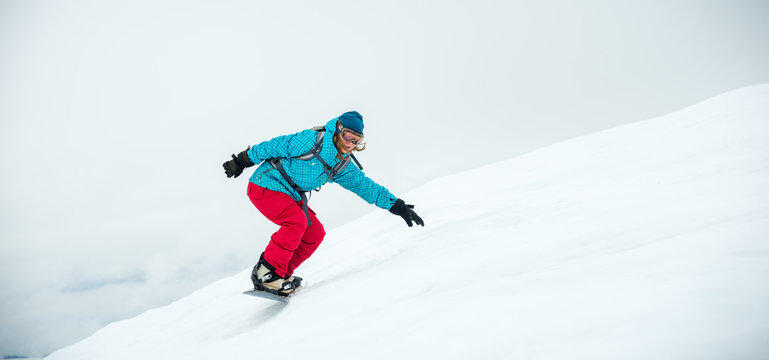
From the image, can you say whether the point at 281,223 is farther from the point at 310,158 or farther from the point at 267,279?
the point at 310,158

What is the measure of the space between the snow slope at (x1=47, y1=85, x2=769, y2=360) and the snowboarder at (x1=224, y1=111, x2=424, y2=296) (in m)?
0.37

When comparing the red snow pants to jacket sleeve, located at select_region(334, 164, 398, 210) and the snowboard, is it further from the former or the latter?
jacket sleeve, located at select_region(334, 164, 398, 210)

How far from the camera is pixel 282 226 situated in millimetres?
3975

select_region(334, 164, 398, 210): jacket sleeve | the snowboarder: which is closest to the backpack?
the snowboarder

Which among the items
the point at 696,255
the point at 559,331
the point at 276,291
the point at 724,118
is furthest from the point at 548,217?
the point at 724,118

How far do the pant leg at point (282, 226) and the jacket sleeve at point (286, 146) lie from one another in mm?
355

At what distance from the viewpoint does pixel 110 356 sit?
197 inches

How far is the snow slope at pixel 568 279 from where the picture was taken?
157 cm

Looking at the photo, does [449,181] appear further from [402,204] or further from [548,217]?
[548,217]

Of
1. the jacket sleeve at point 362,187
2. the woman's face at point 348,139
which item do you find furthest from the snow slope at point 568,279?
the woman's face at point 348,139

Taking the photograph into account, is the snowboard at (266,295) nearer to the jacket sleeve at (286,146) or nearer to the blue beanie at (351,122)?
the jacket sleeve at (286,146)

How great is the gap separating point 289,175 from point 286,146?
0.96 ft

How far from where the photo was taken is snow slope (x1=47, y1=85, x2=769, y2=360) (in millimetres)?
1565

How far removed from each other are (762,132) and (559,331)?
4.29 metres
